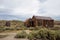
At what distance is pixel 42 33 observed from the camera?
738 inches

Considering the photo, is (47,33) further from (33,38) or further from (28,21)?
(28,21)

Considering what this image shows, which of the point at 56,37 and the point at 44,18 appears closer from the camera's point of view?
the point at 56,37

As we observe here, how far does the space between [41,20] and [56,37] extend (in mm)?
26083

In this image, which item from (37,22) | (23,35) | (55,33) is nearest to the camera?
(55,33)

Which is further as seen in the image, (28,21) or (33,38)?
(28,21)

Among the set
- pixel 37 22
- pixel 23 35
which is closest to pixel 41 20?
pixel 37 22

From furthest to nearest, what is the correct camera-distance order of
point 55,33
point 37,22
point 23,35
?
1. point 37,22
2. point 23,35
3. point 55,33

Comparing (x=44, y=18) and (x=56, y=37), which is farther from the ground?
(x=44, y=18)

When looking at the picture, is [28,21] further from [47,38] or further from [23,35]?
[47,38]

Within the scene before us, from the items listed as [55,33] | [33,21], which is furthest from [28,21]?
[55,33]

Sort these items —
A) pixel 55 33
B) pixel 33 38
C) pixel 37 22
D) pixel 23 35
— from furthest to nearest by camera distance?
pixel 37 22 < pixel 23 35 < pixel 55 33 < pixel 33 38

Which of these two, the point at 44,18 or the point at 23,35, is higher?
the point at 44,18

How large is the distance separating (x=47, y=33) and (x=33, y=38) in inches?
83.1

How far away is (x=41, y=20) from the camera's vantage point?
4481 centimetres
